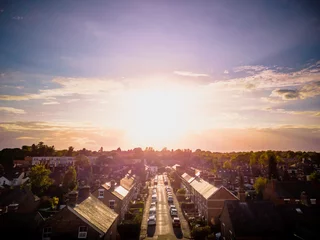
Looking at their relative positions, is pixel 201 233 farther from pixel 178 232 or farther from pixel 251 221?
pixel 251 221

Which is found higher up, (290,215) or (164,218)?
(290,215)

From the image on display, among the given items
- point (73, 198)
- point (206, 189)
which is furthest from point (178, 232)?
point (73, 198)

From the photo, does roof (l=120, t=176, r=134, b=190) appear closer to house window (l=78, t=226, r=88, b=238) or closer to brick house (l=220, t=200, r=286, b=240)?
brick house (l=220, t=200, r=286, b=240)

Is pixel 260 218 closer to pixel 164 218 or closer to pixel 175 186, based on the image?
pixel 164 218

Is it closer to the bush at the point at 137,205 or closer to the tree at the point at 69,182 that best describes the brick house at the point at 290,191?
the bush at the point at 137,205

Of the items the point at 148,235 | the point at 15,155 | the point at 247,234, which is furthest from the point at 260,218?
the point at 15,155

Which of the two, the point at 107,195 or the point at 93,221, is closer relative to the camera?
the point at 93,221

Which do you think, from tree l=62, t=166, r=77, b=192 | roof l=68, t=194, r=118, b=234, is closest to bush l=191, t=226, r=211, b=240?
roof l=68, t=194, r=118, b=234
